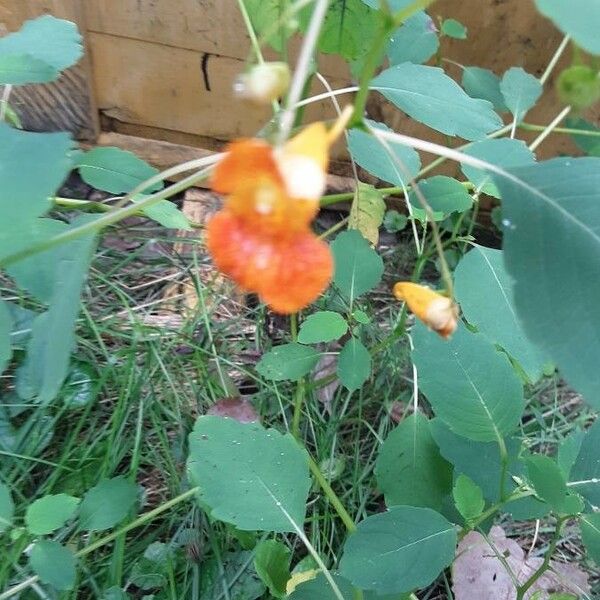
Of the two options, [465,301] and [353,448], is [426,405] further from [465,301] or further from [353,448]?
[465,301]

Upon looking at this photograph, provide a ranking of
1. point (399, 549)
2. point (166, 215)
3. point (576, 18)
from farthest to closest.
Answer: point (166, 215) → point (399, 549) → point (576, 18)

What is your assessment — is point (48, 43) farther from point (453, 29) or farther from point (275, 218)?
point (453, 29)

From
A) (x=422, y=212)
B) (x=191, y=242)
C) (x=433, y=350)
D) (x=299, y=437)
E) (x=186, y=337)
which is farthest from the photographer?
(x=191, y=242)

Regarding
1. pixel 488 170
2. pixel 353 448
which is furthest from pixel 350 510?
pixel 488 170

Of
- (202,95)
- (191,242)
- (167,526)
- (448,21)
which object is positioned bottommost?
(167,526)

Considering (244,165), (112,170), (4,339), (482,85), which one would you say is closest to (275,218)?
(244,165)

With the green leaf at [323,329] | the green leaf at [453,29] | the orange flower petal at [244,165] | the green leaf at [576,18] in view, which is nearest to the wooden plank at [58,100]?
the green leaf at [453,29]

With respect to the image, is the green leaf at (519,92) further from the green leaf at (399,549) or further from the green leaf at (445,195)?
the green leaf at (399,549)
